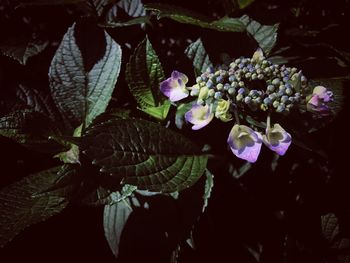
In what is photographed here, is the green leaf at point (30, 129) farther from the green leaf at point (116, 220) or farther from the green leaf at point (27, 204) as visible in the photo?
the green leaf at point (116, 220)

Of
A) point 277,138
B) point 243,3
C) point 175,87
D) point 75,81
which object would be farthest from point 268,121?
point 75,81

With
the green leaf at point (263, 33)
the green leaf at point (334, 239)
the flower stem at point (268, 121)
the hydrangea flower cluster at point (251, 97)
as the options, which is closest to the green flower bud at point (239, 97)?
the hydrangea flower cluster at point (251, 97)

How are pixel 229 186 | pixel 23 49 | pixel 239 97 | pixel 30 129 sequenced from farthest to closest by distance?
pixel 229 186
pixel 23 49
pixel 30 129
pixel 239 97

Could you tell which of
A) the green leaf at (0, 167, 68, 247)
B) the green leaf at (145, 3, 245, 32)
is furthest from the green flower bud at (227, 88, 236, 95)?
the green leaf at (0, 167, 68, 247)

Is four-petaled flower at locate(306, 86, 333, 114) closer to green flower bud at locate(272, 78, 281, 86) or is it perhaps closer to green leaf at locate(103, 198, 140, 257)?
green flower bud at locate(272, 78, 281, 86)

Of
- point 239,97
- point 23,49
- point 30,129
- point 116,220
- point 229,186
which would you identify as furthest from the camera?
point 229,186

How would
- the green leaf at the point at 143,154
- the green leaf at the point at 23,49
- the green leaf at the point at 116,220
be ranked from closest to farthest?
→ the green leaf at the point at 143,154 < the green leaf at the point at 23,49 < the green leaf at the point at 116,220

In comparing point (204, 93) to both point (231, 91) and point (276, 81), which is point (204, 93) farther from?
point (276, 81)
